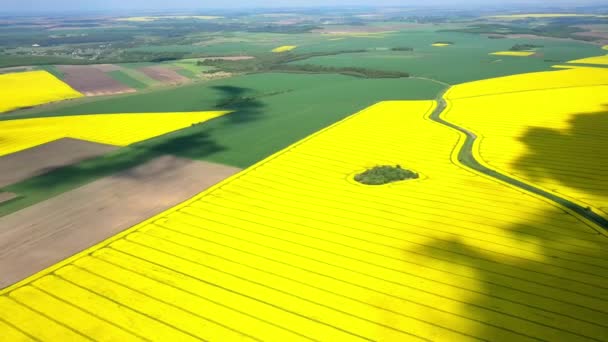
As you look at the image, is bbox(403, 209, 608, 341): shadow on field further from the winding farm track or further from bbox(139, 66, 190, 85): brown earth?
bbox(139, 66, 190, 85): brown earth

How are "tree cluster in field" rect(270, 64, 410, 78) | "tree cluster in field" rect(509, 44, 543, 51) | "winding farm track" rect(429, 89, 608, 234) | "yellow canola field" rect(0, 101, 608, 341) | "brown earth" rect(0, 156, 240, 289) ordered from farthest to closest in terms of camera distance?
"tree cluster in field" rect(509, 44, 543, 51), "tree cluster in field" rect(270, 64, 410, 78), "winding farm track" rect(429, 89, 608, 234), "brown earth" rect(0, 156, 240, 289), "yellow canola field" rect(0, 101, 608, 341)

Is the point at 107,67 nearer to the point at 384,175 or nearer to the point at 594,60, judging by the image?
the point at 384,175

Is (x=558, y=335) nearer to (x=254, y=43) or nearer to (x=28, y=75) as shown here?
(x=28, y=75)

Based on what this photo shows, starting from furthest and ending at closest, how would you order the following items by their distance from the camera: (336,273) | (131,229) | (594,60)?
(594,60)
(131,229)
(336,273)

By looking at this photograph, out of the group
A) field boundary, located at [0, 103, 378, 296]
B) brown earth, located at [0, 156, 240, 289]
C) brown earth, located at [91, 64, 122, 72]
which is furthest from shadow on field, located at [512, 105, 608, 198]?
brown earth, located at [91, 64, 122, 72]

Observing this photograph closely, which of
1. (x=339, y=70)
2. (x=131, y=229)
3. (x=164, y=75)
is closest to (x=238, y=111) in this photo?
(x=131, y=229)
